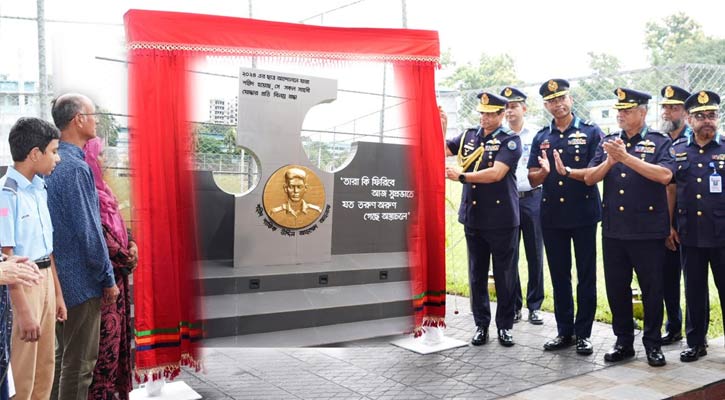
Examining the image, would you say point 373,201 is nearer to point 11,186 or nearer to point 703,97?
point 703,97

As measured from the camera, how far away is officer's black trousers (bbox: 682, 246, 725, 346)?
14.8 feet

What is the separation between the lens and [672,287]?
4.94m

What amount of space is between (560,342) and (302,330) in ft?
6.31

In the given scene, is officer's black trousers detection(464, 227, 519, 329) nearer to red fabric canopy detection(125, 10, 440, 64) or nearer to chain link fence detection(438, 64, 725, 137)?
chain link fence detection(438, 64, 725, 137)

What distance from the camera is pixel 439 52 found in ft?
15.0

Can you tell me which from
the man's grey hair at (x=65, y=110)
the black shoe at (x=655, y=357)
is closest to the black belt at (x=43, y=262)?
the man's grey hair at (x=65, y=110)

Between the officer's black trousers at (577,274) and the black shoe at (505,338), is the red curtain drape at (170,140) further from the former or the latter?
the black shoe at (505,338)

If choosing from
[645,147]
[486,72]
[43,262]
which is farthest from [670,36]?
[43,262]

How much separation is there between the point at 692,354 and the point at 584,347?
678 mm

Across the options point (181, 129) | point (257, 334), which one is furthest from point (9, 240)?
point (257, 334)

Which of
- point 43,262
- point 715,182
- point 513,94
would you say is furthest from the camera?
point 513,94

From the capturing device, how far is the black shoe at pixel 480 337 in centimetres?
507

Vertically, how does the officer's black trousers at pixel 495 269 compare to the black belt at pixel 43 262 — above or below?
below

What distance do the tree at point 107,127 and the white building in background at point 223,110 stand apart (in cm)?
55
